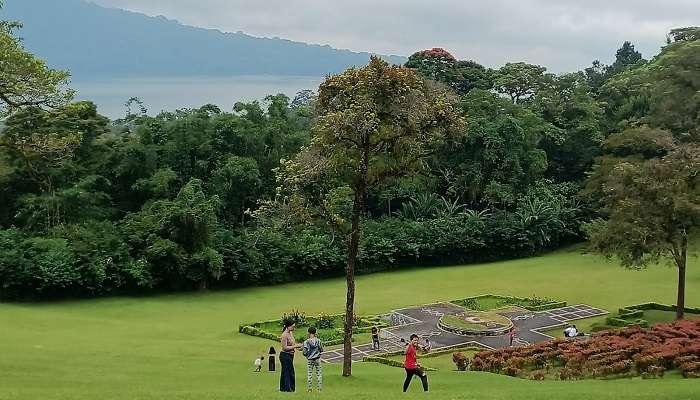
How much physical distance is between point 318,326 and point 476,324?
6718 mm

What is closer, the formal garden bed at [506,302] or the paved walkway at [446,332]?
the paved walkway at [446,332]

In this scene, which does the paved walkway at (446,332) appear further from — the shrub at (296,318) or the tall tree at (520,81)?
the tall tree at (520,81)

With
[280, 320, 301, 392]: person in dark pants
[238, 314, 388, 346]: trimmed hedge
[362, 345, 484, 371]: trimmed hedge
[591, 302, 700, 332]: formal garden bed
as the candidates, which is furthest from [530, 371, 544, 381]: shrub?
[591, 302, 700, 332]: formal garden bed

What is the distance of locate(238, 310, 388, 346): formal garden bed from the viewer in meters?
29.5

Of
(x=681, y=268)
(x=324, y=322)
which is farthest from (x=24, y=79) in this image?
(x=681, y=268)

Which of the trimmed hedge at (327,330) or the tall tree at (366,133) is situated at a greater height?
the tall tree at (366,133)

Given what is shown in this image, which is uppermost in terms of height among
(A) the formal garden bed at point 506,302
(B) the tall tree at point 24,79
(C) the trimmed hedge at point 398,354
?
(B) the tall tree at point 24,79

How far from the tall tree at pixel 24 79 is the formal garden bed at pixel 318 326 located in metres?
14.1

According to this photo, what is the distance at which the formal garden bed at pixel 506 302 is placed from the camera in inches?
1358

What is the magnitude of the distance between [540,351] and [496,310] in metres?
11.2

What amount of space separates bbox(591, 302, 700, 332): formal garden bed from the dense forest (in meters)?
7.51

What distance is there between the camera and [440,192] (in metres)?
56.2

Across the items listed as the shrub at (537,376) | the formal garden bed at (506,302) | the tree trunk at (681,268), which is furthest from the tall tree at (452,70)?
the shrub at (537,376)

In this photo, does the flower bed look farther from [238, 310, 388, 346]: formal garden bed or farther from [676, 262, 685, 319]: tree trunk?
[238, 310, 388, 346]: formal garden bed
